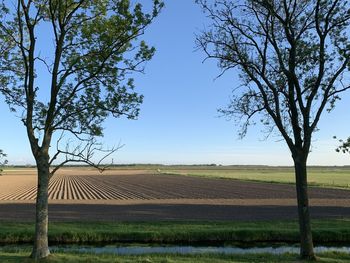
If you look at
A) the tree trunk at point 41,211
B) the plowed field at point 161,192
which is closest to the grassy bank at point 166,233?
the tree trunk at point 41,211

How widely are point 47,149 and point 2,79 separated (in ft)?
11.8

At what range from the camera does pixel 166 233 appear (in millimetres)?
28188

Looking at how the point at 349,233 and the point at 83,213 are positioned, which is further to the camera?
the point at 83,213

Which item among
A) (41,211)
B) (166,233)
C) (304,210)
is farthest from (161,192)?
(41,211)

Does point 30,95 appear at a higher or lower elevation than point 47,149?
higher

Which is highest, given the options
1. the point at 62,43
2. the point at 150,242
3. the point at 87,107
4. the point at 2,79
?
the point at 62,43

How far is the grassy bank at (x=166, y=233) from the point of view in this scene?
2717 centimetres

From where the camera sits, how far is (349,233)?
2869 cm

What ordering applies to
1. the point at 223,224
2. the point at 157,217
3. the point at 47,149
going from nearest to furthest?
the point at 47,149 → the point at 223,224 → the point at 157,217

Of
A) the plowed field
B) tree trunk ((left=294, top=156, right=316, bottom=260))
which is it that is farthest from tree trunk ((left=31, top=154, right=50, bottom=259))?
the plowed field

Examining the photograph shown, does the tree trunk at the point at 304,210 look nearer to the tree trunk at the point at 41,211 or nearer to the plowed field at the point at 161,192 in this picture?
the tree trunk at the point at 41,211

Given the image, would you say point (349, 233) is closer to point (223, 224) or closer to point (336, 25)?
point (223, 224)

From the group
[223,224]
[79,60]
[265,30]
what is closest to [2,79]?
[79,60]

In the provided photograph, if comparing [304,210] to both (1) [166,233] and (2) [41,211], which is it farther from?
(1) [166,233]
